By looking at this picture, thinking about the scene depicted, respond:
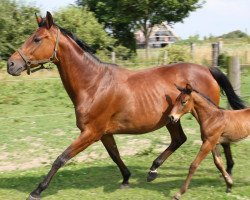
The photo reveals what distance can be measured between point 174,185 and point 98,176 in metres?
1.22

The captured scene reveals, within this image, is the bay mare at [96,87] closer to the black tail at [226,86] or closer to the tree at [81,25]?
the black tail at [226,86]

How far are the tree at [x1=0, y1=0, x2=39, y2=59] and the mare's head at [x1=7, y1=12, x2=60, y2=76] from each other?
16.7 meters

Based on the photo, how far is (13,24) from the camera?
23.0 m

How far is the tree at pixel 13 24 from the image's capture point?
22359mm

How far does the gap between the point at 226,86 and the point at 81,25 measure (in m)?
22.0

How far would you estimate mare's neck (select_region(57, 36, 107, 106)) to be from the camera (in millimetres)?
5461

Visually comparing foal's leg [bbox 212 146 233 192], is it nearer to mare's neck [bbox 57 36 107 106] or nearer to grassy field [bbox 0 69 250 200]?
grassy field [bbox 0 69 250 200]

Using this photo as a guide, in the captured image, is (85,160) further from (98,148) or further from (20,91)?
(20,91)

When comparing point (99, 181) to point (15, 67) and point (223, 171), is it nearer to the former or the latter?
point (223, 171)

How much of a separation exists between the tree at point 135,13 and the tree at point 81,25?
235 inches

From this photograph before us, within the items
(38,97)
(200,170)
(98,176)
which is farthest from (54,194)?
(38,97)

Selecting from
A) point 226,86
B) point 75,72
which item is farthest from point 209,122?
point 75,72

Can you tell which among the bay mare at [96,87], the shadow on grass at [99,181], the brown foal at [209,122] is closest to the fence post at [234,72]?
the bay mare at [96,87]

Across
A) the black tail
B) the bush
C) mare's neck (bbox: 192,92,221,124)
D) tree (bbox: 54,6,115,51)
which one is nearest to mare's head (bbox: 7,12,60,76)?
mare's neck (bbox: 192,92,221,124)
